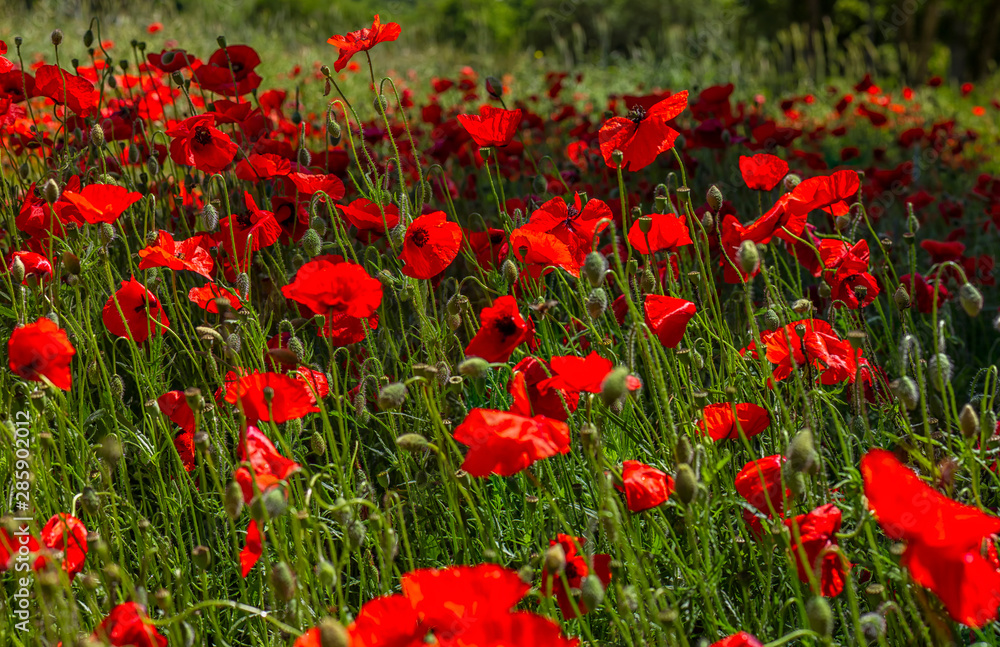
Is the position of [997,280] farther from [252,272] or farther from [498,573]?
[498,573]

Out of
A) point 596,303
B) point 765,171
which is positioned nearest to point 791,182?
point 765,171

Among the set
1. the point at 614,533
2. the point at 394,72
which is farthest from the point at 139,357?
the point at 394,72

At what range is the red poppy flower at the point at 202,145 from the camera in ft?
6.56

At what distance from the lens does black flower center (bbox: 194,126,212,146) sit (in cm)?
207

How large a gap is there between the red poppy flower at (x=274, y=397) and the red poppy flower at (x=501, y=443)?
0.32m

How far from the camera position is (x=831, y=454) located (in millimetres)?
1915

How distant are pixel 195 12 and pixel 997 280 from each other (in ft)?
43.7

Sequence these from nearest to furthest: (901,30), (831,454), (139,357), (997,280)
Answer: (139,357) < (831,454) < (997,280) < (901,30)

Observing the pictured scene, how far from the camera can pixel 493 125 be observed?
1.91 meters

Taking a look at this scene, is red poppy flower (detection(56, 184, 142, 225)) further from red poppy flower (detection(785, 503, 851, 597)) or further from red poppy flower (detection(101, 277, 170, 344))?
red poppy flower (detection(785, 503, 851, 597))

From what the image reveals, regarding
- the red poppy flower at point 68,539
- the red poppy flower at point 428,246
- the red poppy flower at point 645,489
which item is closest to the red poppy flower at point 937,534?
the red poppy flower at point 645,489

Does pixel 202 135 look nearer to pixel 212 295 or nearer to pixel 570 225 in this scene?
pixel 212 295

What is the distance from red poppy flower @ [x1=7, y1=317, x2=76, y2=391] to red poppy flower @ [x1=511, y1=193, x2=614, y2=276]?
2.48 feet

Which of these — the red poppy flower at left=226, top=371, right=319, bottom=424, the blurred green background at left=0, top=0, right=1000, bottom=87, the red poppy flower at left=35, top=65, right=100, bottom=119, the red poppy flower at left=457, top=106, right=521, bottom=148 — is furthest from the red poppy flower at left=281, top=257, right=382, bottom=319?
the blurred green background at left=0, top=0, right=1000, bottom=87
